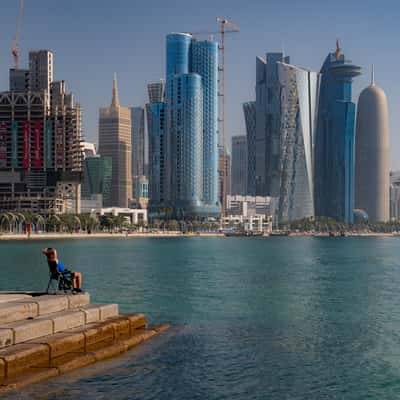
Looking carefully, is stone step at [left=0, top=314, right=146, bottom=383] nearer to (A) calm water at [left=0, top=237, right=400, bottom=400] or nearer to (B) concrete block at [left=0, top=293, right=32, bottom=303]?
(A) calm water at [left=0, top=237, right=400, bottom=400]

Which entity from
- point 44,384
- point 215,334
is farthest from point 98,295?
point 44,384

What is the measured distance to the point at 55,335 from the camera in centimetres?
3109

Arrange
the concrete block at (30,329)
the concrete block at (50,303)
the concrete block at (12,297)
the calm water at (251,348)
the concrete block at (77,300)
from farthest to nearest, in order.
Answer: the concrete block at (77,300), the concrete block at (12,297), the concrete block at (50,303), the concrete block at (30,329), the calm water at (251,348)

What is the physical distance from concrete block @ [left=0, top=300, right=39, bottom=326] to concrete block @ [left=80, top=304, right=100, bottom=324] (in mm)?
2672

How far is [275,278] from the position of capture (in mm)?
87000

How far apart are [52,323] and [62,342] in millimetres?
1309

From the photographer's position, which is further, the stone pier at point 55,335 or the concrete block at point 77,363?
the concrete block at point 77,363

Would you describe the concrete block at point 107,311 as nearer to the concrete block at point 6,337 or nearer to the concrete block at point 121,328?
the concrete block at point 121,328

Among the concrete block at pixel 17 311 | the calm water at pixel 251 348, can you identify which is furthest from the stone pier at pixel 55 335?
the calm water at pixel 251 348

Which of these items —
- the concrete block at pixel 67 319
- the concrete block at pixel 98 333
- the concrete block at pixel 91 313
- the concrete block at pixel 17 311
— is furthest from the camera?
the concrete block at pixel 91 313

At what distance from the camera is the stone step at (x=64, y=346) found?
2739cm

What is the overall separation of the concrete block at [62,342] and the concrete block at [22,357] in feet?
1.46

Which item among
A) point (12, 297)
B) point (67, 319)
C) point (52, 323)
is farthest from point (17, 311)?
point (12, 297)

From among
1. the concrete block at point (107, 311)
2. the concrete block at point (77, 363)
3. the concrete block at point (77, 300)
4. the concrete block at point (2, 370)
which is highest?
the concrete block at point (77, 300)
